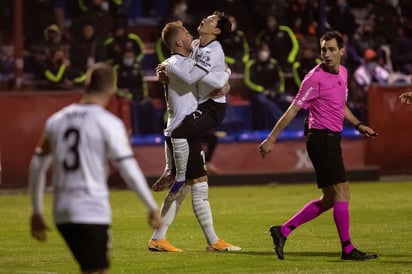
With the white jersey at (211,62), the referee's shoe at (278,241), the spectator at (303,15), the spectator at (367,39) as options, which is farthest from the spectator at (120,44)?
the referee's shoe at (278,241)

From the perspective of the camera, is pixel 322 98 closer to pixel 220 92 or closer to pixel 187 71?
pixel 220 92

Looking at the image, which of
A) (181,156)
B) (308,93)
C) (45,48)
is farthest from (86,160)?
(45,48)

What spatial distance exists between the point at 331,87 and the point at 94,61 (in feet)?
43.1

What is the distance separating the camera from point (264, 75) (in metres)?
24.4

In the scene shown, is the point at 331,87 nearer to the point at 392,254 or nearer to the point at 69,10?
the point at 392,254

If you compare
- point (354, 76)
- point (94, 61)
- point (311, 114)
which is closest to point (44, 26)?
point (94, 61)

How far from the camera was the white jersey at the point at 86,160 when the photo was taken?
7793 millimetres

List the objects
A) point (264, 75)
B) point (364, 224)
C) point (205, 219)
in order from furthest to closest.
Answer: point (264, 75) → point (364, 224) → point (205, 219)

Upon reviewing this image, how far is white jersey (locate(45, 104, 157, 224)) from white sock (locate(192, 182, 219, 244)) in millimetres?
4868

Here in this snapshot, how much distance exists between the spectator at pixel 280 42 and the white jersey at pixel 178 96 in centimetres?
1218

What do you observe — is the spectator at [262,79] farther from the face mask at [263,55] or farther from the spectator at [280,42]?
the spectator at [280,42]

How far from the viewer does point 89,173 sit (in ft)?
25.8

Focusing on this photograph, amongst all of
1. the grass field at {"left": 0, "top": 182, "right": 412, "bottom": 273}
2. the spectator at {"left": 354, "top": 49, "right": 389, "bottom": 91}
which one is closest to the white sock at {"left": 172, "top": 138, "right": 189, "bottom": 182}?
the grass field at {"left": 0, "top": 182, "right": 412, "bottom": 273}

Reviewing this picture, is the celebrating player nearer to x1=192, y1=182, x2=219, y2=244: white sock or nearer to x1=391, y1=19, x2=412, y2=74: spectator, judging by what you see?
x1=192, y1=182, x2=219, y2=244: white sock
